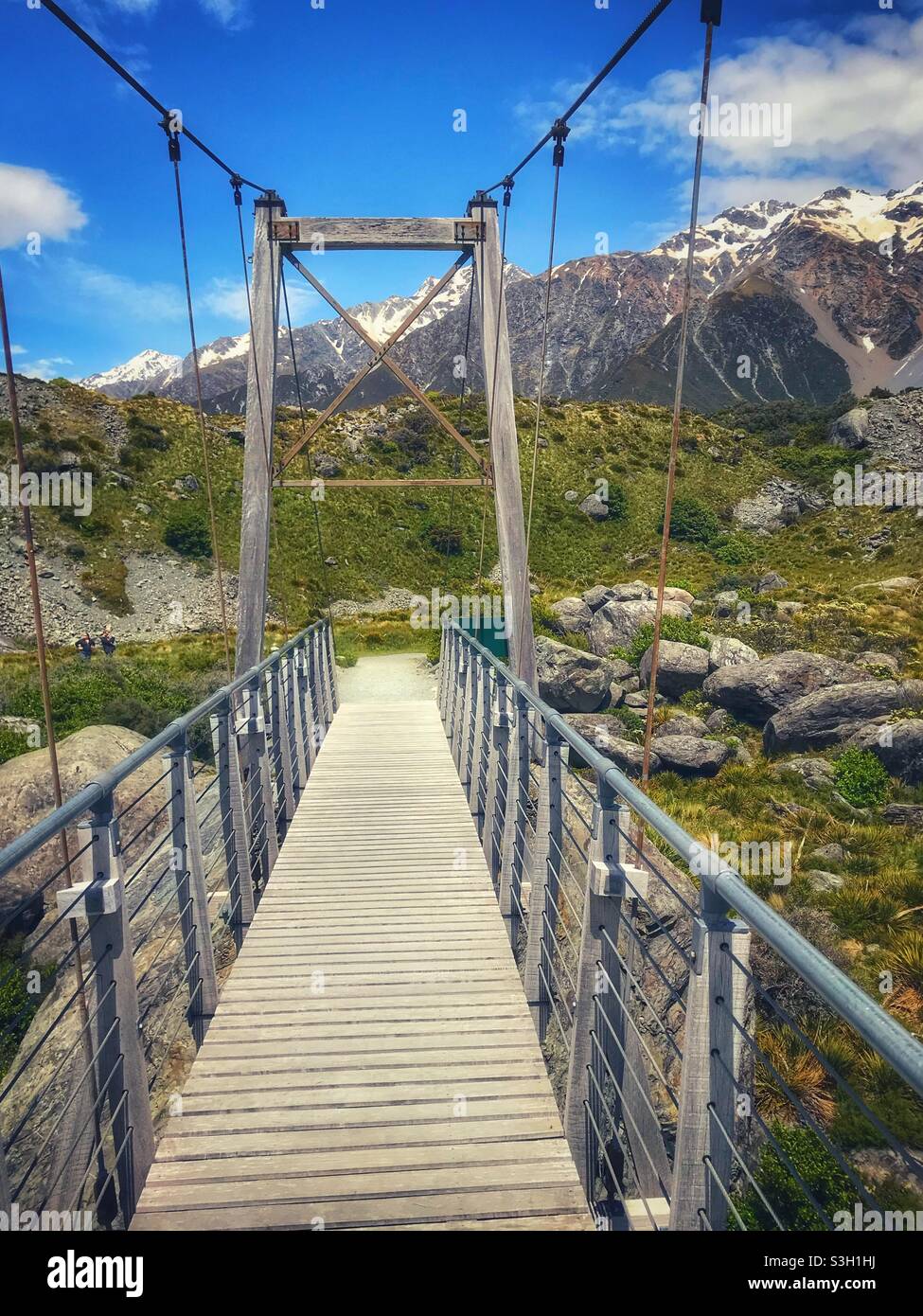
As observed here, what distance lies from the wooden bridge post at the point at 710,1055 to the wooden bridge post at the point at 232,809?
3021 mm

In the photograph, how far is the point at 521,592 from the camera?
22.2 feet

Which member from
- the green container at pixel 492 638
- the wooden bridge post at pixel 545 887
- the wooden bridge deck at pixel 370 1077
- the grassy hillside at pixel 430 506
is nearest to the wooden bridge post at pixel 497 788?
the wooden bridge deck at pixel 370 1077

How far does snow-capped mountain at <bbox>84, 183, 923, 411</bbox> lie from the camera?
128875 mm

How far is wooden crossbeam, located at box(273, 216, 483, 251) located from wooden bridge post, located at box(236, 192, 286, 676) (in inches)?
12.3

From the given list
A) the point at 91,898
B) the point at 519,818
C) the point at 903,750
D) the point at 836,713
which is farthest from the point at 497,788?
the point at 836,713

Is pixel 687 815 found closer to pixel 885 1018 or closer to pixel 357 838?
pixel 357 838

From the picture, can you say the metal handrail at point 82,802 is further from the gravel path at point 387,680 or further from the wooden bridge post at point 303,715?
the gravel path at point 387,680

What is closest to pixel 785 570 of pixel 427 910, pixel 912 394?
pixel 912 394

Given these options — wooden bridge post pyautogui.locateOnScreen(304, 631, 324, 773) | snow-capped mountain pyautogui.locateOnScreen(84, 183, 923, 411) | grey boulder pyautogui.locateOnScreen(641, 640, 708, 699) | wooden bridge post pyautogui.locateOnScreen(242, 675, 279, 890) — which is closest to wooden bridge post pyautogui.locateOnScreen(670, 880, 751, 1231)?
wooden bridge post pyautogui.locateOnScreen(242, 675, 279, 890)

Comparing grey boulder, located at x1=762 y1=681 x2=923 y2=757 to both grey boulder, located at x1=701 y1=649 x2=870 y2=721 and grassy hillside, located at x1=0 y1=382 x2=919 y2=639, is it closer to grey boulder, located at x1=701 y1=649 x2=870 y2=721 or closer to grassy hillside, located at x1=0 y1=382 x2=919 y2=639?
grey boulder, located at x1=701 y1=649 x2=870 y2=721

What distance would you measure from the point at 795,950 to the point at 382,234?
8103 mm

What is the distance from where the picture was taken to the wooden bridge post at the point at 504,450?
21.6 ft
